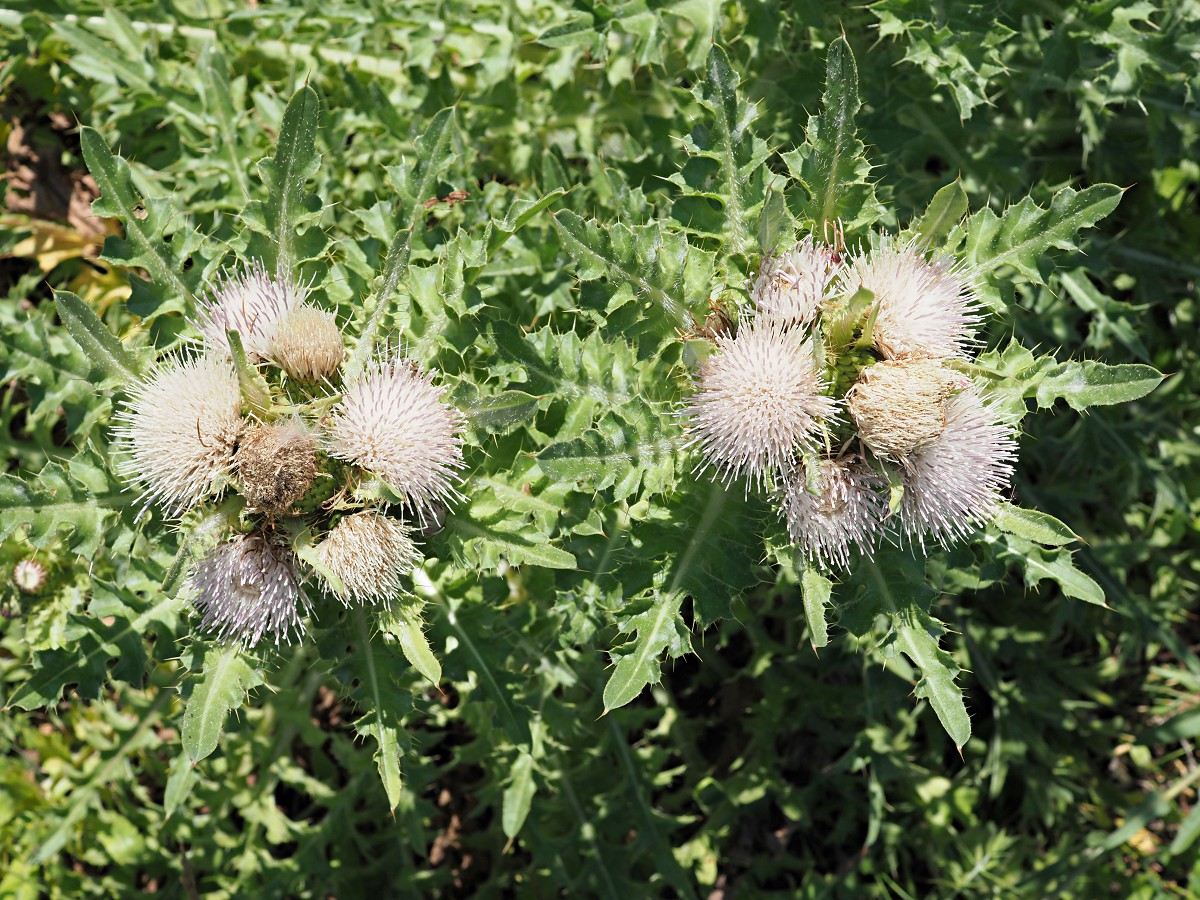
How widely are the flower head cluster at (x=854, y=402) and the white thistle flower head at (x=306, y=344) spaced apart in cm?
112

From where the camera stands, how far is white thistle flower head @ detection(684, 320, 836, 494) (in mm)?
2600

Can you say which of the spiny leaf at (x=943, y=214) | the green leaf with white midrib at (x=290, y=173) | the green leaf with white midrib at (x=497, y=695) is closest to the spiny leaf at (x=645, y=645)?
the green leaf with white midrib at (x=497, y=695)

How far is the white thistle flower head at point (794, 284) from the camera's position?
9.05 ft

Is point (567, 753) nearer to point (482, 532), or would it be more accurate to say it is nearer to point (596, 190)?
point (482, 532)

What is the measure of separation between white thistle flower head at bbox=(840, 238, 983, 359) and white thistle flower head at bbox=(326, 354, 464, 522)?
4.19ft

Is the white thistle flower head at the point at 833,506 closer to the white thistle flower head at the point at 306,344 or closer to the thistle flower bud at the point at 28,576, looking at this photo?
the white thistle flower head at the point at 306,344

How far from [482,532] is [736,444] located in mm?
900

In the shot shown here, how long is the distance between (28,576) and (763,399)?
296 cm

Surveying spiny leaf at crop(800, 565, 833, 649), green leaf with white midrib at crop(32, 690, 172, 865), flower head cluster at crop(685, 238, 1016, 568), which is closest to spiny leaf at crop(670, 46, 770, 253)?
flower head cluster at crop(685, 238, 1016, 568)

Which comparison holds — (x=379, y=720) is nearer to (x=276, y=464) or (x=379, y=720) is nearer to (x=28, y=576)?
(x=276, y=464)

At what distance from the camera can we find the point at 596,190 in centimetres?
426

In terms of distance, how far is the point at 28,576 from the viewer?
12.0 feet

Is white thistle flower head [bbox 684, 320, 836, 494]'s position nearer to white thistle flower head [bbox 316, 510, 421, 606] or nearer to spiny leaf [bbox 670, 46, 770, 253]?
spiny leaf [bbox 670, 46, 770, 253]

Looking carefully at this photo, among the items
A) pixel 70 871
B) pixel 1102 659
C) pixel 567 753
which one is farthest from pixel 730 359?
pixel 70 871
